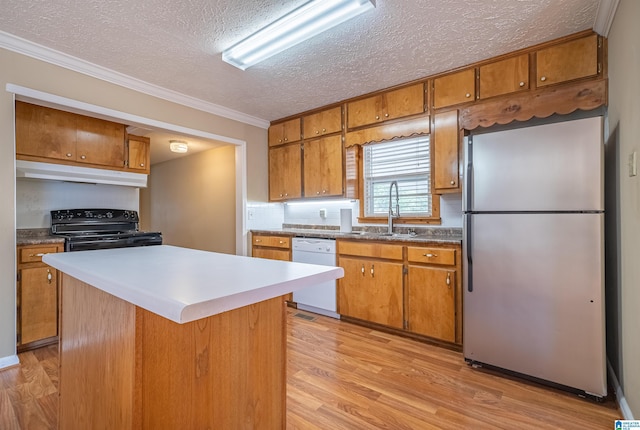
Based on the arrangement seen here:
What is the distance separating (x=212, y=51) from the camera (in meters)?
2.40

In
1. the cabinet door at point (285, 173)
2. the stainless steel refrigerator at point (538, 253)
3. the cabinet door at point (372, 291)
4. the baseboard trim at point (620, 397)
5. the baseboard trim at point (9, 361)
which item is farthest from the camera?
the cabinet door at point (285, 173)

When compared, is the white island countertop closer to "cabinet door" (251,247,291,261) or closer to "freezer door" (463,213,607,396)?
"freezer door" (463,213,607,396)

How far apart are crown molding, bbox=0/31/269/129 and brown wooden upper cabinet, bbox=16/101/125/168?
71cm

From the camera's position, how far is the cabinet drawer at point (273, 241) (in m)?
3.63

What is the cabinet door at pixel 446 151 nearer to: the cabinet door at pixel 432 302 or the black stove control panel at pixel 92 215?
the cabinet door at pixel 432 302

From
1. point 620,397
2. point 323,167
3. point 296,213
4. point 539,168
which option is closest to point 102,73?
point 323,167

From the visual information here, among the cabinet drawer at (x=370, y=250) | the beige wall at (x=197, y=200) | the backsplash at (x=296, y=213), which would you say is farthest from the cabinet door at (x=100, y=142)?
the cabinet drawer at (x=370, y=250)

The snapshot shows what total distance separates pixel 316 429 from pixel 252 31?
257 cm

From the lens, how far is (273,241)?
3762 mm

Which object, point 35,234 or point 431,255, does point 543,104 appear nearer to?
point 431,255

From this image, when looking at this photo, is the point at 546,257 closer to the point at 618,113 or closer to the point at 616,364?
the point at 616,364

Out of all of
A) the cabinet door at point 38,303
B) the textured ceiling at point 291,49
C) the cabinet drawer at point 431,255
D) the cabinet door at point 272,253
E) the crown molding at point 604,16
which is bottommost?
the cabinet door at point 38,303

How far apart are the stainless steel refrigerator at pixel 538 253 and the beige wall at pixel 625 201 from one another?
4.1 inches

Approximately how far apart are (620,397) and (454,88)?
2.45 metres
